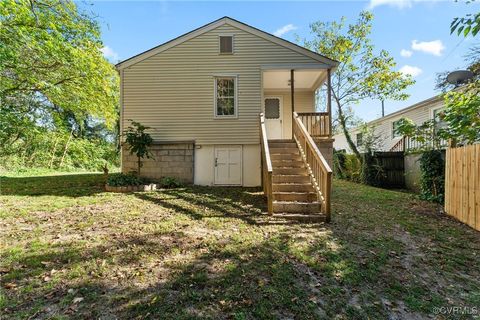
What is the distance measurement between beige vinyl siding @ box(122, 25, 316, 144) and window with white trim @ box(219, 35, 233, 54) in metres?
0.15

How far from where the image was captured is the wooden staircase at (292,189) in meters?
5.55

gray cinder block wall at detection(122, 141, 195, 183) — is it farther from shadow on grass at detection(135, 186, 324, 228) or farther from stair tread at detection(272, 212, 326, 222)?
stair tread at detection(272, 212, 326, 222)

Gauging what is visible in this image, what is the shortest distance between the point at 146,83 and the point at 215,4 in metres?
4.28

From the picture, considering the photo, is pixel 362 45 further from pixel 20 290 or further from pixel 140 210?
pixel 20 290

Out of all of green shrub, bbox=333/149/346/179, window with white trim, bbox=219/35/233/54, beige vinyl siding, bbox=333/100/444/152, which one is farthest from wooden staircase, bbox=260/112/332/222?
green shrub, bbox=333/149/346/179

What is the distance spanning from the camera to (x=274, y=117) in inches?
447

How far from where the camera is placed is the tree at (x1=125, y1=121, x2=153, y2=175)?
28.3 feet

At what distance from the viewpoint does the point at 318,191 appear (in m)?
5.83

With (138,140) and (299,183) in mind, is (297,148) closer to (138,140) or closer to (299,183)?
(299,183)

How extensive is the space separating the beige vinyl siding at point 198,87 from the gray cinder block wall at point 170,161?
1.21ft

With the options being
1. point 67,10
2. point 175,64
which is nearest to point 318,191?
point 175,64

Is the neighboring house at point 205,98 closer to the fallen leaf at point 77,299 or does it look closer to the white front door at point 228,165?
the white front door at point 228,165

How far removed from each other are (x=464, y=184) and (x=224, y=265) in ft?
17.9

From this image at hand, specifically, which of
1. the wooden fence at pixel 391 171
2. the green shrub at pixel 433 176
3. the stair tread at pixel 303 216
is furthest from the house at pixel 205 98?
the wooden fence at pixel 391 171
